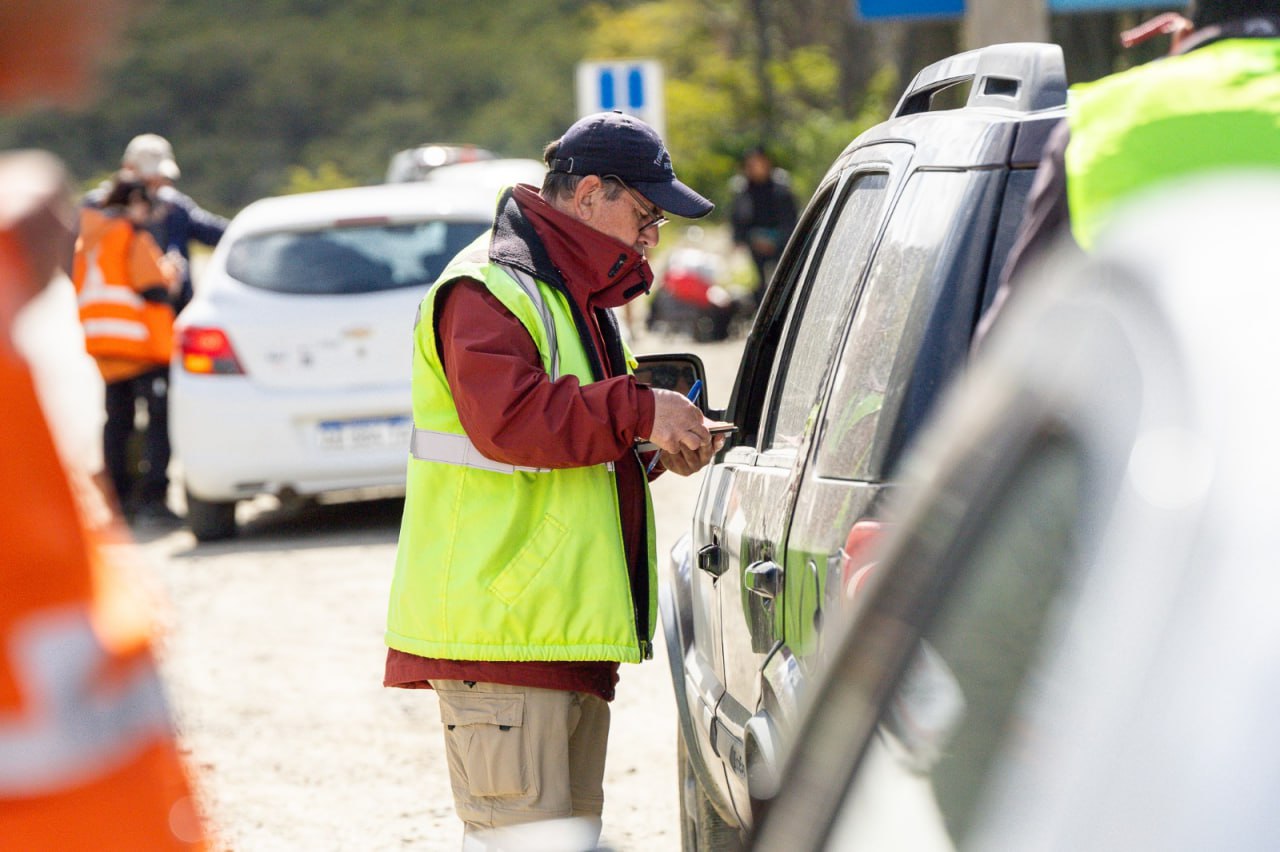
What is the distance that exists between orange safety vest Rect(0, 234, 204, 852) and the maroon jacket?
2.14 m

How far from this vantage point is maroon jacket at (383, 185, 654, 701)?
3486 mm

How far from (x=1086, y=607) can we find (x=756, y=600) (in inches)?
79.0

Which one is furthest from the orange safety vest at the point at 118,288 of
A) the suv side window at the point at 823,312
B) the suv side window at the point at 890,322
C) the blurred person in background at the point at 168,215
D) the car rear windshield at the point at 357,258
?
the suv side window at the point at 890,322

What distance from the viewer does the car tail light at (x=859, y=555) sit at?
8.50 feet

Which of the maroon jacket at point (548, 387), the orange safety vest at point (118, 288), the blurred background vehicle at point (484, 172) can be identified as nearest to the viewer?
the maroon jacket at point (548, 387)

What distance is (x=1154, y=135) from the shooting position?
5.96 ft

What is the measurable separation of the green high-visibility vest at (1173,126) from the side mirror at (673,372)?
6.97ft

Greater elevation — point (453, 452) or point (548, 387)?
point (548, 387)

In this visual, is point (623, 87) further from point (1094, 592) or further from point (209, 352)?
point (1094, 592)

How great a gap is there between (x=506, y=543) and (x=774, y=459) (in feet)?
1.77

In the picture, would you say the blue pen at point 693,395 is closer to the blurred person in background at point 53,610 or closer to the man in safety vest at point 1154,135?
the man in safety vest at point 1154,135

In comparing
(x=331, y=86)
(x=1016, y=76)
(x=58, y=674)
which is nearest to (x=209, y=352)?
(x=1016, y=76)

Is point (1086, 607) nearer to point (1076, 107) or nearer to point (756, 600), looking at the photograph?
point (1076, 107)

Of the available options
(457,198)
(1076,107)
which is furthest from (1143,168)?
(457,198)
